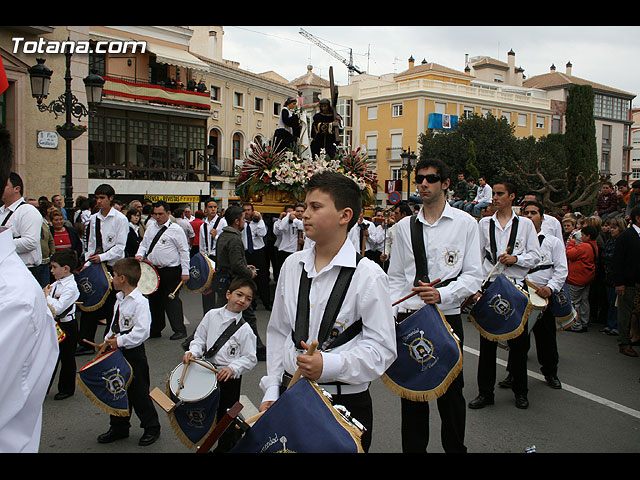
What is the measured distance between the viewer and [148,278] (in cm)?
800

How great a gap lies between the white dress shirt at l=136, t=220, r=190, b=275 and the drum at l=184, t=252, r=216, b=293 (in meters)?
0.27

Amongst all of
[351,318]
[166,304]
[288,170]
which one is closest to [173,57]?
[288,170]

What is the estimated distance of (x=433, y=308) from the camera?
3.88 meters

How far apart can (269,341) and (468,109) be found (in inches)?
2358

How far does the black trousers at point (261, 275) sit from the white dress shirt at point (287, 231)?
2.17 ft

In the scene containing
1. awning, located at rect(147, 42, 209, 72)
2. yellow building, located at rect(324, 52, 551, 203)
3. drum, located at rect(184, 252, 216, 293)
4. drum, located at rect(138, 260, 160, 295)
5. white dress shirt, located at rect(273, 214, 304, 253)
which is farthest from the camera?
yellow building, located at rect(324, 52, 551, 203)

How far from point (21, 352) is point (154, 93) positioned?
107 ft

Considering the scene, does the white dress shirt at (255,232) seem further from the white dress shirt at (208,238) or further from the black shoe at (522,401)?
the black shoe at (522,401)

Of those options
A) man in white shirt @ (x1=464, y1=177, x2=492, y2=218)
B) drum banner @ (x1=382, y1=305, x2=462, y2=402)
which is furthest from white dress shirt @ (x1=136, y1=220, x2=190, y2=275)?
man in white shirt @ (x1=464, y1=177, x2=492, y2=218)

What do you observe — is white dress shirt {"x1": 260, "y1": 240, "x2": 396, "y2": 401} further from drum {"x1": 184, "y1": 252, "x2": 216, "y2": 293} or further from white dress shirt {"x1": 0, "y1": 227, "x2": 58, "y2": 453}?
drum {"x1": 184, "y1": 252, "x2": 216, "y2": 293}

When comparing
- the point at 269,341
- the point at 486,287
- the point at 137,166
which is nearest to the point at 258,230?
the point at 486,287

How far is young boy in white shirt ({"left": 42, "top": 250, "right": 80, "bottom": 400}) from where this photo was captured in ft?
19.9

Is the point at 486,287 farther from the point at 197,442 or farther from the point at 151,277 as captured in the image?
the point at 151,277

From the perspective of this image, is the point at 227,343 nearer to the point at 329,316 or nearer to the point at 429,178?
the point at 429,178
